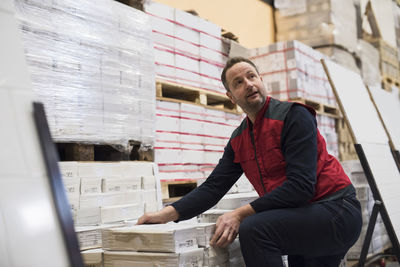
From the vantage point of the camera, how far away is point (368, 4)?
8.41 metres

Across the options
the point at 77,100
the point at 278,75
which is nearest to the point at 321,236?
the point at 77,100

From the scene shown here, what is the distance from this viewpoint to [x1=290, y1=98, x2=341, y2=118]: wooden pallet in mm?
5719

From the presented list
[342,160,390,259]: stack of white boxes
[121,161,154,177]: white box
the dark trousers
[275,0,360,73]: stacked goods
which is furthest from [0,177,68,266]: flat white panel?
[275,0,360,73]: stacked goods

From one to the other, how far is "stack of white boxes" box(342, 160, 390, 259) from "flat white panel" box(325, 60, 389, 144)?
577 millimetres

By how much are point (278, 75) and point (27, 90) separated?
4.79m

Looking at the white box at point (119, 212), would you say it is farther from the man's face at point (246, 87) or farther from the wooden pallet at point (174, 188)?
the man's face at point (246, 87)

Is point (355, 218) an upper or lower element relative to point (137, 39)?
lower

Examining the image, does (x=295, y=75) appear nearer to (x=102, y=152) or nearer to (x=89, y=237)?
(x=102, y=152)

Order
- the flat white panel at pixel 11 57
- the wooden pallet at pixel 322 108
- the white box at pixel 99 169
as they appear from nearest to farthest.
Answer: the flat white panel at pixel 11 57, the white box at pixel 99 169, the wooden pallet at pixel 322 108

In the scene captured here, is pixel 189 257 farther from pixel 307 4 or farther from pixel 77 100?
pixel 307 4

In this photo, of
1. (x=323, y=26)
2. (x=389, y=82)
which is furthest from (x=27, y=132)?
(x=389, y=82)

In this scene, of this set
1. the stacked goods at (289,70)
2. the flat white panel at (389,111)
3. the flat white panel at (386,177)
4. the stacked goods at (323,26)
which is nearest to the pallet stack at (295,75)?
the stacked goods at (289,70)

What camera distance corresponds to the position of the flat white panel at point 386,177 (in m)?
3.61

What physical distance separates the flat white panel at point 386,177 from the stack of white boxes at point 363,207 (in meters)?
0.60
